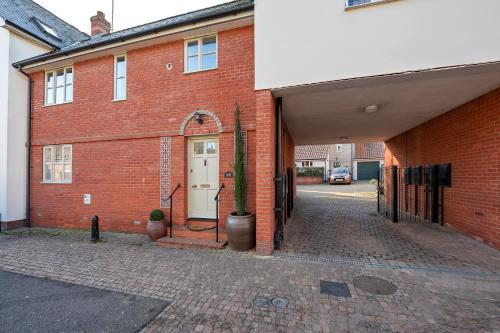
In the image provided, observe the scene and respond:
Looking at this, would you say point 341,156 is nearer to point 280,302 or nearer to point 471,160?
point 471,160

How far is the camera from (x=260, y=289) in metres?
3.43

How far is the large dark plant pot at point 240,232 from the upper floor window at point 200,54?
403 centimetres

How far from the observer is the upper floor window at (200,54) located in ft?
19.9

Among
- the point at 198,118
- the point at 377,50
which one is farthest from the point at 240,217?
the point at 377,50

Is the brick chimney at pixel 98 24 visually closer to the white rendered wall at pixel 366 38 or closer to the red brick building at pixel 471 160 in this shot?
the white rendered wall at pixel 366 38

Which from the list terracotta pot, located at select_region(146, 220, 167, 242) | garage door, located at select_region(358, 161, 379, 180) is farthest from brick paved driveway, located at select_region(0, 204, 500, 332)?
garage door, located at select_region(358, 161, 379, 180)

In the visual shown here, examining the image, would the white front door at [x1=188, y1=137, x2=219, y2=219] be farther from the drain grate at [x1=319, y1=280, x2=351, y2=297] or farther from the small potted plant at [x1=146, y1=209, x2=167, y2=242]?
the drain grate at [x1=319, y1=280, x2=351, y2=297]

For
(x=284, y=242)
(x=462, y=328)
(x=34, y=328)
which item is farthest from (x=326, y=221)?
(x=34, y=328)

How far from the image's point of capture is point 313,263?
4312mm

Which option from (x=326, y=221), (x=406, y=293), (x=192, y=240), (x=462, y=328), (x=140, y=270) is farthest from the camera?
(x=326, y=221)

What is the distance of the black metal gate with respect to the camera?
6.94 m

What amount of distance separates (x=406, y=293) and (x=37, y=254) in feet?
24.1

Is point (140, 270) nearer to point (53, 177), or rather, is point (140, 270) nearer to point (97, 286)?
point (97, 286)

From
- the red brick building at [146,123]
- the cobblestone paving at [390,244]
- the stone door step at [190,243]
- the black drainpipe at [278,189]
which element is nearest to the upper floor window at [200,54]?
the red brick building at [146,123]
